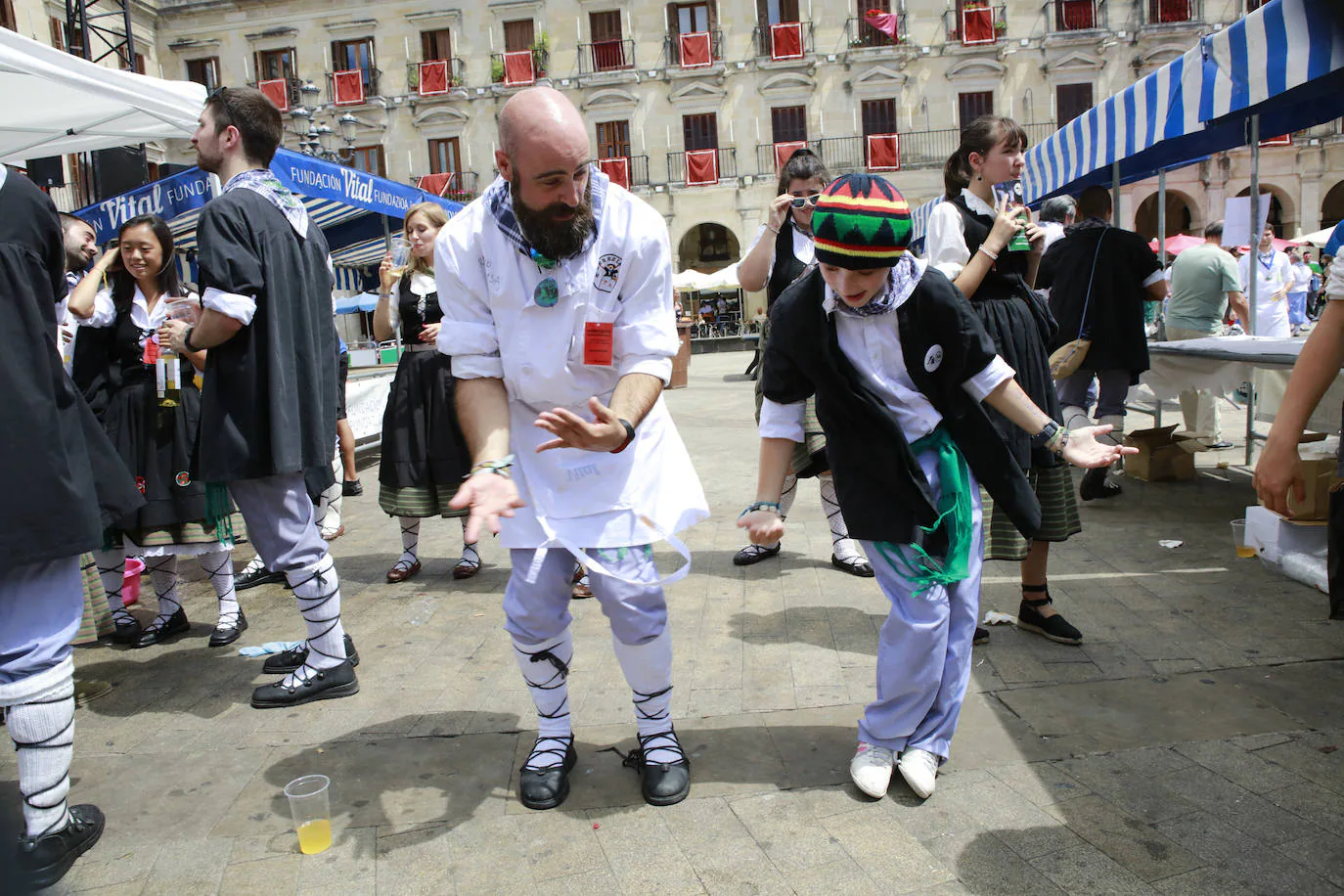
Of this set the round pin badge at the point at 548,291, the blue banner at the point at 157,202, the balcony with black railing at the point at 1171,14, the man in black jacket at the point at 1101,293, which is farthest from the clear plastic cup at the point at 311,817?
the balcony with black railing at the point at 1171,14

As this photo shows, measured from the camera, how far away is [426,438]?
491 centimetres

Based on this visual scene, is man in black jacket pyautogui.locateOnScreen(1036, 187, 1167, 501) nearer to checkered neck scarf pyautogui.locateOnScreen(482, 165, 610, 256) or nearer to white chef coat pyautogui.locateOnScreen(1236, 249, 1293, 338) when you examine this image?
checkered neck scarf pyautogui.locateOnScreen(482, 165, 610, 256)

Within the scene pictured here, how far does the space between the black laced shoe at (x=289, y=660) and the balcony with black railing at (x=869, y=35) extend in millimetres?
31299

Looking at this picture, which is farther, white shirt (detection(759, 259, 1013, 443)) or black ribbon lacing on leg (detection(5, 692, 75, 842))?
white shirt (detection(759, 259, 1013, 443))

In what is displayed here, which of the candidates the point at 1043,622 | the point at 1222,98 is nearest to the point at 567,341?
the point at 1043,622

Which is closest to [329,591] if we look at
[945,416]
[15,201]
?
[15,201]

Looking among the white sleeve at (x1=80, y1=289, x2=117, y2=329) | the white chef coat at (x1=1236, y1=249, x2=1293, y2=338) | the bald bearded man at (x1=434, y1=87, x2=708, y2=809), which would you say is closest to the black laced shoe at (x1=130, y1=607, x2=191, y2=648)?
the white sleeve at (x1=80, y1=289, x2=117, y2=329)

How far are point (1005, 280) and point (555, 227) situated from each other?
6.18ft

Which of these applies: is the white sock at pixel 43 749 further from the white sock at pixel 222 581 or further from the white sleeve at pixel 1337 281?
the white sleeve at pixel 1337 281

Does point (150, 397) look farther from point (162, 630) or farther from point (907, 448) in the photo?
point (907, 448)

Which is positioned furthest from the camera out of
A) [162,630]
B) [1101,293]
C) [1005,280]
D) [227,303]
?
[1101,293]

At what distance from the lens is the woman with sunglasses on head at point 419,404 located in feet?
16.0

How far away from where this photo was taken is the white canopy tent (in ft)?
13.8

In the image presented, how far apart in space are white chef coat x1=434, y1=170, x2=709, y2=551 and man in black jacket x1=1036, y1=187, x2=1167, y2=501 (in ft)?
13.2
